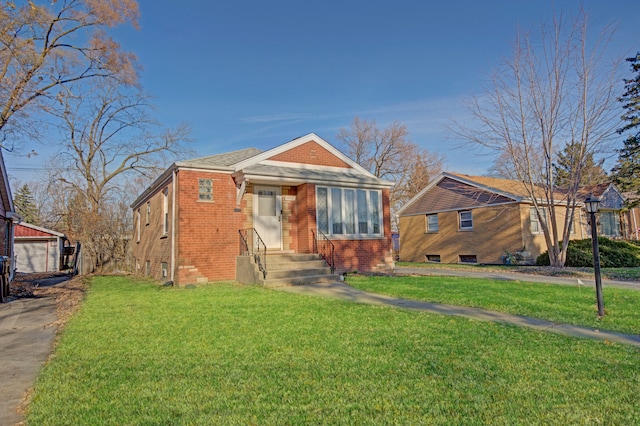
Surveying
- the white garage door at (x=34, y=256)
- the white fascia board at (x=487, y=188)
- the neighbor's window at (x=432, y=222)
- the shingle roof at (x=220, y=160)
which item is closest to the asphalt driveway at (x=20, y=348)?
the shingle roof at (x=220, y=160)

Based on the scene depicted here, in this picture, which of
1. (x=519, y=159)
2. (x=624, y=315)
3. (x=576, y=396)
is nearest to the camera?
(x=576, y=396)

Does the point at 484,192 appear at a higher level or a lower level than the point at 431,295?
higher

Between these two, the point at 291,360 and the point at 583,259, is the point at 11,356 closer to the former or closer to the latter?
the point at 291,360

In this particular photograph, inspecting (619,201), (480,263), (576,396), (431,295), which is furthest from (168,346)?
(619,201)

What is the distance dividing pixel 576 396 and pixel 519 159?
13301 millimetres

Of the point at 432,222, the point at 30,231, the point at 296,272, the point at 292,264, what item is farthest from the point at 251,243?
the point at 30,231

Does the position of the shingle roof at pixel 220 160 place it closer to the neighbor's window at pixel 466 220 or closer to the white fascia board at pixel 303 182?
the white fascia board at pixel 303 182

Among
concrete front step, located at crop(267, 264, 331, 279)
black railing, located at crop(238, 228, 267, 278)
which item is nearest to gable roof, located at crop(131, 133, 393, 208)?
black railing, located at crop(238, 228, 267, 278)

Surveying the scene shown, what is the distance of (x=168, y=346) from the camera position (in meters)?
4.74

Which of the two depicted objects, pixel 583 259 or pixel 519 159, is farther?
pixel 583 259

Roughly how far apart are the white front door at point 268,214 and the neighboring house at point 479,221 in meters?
11.4

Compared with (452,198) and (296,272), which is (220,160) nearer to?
(296,272)

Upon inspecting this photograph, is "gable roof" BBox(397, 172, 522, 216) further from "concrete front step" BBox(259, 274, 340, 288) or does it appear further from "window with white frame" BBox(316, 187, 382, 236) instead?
"concrete front step" BBox(259, 274, 340, 288)

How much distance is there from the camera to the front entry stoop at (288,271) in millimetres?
10562
